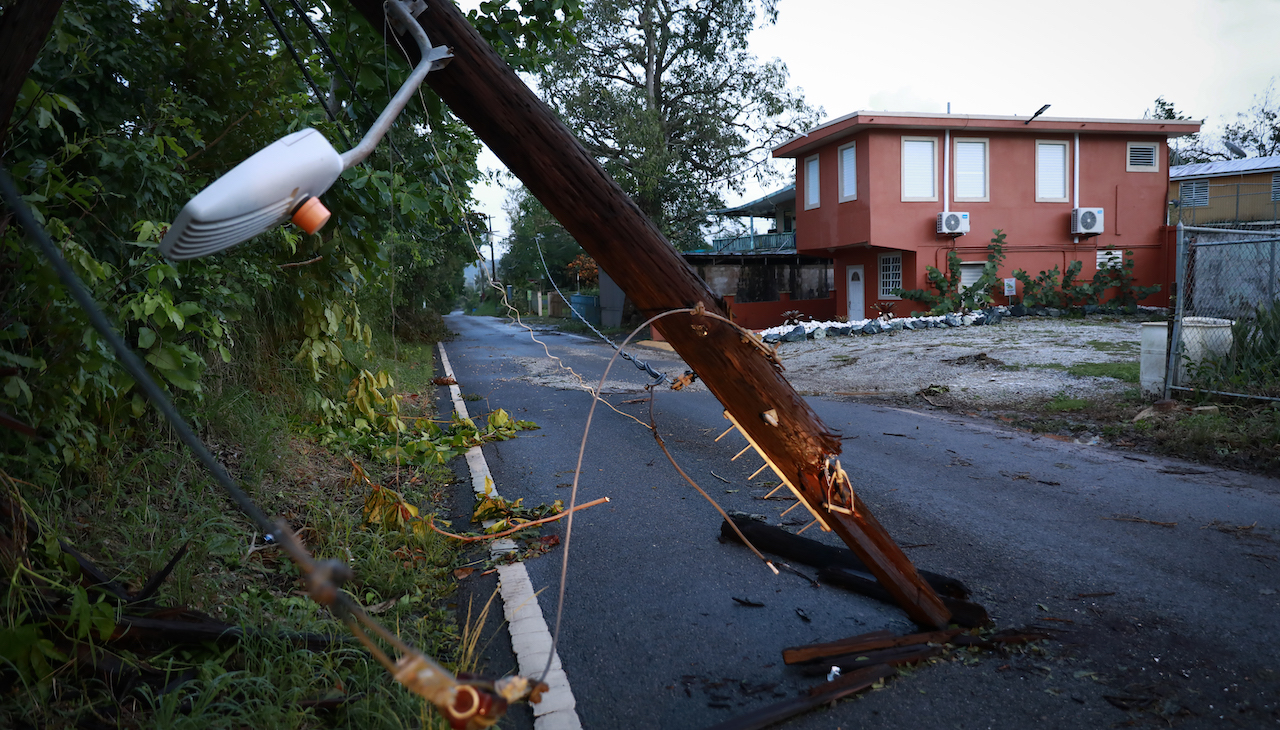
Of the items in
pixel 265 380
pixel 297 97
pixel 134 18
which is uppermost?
pixel 134 18

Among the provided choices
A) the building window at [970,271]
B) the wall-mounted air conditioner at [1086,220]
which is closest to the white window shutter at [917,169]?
the building window at [970,271]

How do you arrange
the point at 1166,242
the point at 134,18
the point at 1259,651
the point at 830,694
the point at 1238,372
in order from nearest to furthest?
1. the point at 830,694
2. the point at 1259,651
3. the point at 134,18
4. the point at 1238,372
5. the point at 1166,242

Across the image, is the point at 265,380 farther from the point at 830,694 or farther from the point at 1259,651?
the point at 1259,651

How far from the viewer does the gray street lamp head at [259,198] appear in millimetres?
1587

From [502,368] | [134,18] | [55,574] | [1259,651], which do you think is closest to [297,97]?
[134,18]

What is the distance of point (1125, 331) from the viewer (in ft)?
54.1

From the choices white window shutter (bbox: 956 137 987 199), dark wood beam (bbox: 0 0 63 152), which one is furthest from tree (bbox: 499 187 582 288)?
dark wood beam (bbox: 0 0 63 152)

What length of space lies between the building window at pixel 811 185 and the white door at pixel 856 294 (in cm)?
250

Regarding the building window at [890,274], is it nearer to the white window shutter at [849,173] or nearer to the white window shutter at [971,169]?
the white window shutter at [849,173]

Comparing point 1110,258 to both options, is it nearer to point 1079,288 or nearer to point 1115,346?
point 1079,288

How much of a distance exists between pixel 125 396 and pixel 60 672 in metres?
1.83

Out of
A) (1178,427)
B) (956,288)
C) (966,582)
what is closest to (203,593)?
(966,582)

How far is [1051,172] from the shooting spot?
23.2 meters

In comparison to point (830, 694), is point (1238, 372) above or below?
above
